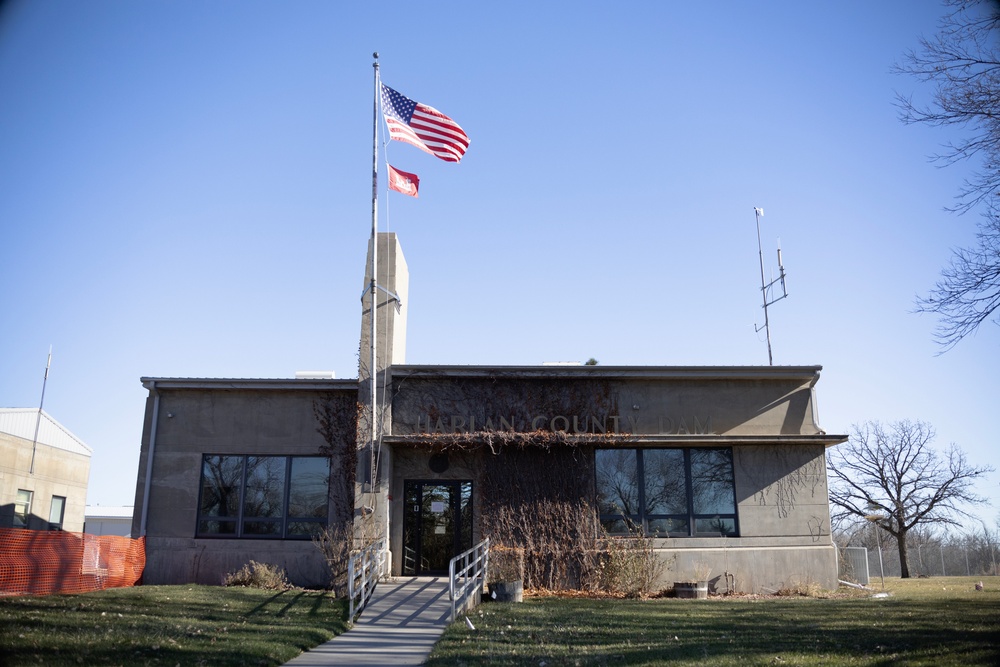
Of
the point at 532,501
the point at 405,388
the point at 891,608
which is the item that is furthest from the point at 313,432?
the point at 891,608

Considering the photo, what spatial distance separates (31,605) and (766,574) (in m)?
15.2

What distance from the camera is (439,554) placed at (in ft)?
64.7

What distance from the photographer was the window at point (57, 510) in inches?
1624

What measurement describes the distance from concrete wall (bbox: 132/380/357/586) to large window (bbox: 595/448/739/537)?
6.29m

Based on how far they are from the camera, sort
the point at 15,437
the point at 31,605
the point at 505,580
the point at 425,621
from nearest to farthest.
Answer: the point at 31,605, the point at 425,621, the point at 505,580, the point at 15,437

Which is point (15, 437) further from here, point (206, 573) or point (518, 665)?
point (518, 665)

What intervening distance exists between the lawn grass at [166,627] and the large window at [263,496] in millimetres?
3222

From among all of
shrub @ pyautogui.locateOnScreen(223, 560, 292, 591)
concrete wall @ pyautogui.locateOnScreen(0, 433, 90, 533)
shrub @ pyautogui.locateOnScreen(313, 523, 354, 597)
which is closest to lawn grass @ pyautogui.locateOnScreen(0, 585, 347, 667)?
shrub @ pyautogui.locateOnScreen(313, 523, 354, 597)

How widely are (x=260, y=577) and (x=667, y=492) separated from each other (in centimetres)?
961

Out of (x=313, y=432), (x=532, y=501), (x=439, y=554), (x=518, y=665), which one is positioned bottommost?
(x=518, y=665)

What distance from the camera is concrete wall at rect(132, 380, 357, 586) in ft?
65.4

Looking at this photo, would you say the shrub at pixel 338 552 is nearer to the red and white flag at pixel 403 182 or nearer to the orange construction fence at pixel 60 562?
the orange construction fence at pixel 60 562

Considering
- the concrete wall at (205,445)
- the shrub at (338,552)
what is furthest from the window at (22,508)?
the shrub at (338,552)

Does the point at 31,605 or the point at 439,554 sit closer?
the point at 31,605
